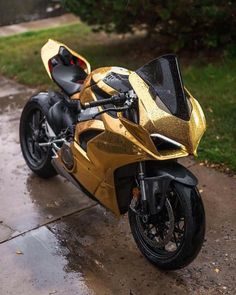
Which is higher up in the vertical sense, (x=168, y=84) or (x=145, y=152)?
(x=168, y=84)

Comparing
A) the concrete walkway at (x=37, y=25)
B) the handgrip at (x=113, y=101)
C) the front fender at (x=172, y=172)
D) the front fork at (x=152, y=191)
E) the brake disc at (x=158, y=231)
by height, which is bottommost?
the concrete walkway at (x=37, y=25)

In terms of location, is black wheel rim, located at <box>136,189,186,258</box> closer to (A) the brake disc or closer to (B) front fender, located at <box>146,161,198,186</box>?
(A) the brake disc

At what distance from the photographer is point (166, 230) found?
11.8ft

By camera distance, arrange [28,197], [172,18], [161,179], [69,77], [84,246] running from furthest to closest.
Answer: [172,18]
[28,197]
[69,77]
[84,246]
[161,179]

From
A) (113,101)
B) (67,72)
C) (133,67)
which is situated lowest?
(133,67)

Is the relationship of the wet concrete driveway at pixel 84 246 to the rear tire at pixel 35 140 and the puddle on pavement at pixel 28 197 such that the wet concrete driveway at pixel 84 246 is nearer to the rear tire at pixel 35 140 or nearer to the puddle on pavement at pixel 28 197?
the puddle on pavement at pixel 28 197

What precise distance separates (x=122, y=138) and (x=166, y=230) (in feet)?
2.38

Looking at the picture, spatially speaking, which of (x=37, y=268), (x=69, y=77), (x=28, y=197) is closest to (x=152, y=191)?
(x=37, y=268)

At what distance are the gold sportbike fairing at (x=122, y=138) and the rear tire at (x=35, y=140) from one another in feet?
2.50

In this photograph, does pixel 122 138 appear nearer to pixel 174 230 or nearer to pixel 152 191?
pixel 152 191

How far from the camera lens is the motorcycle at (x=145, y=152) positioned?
10.7ft

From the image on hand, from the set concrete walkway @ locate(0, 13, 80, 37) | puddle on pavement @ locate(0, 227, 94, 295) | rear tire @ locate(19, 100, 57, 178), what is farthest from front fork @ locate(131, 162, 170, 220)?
concrete walkway @ locate(0, 13, 80, 37)

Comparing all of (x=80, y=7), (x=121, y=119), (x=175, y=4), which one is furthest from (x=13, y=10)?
(x=121, y=119)

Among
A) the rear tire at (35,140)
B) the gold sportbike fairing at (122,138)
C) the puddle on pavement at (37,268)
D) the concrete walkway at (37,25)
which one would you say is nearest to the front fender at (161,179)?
the gold sportbike fairing at (122,138)
